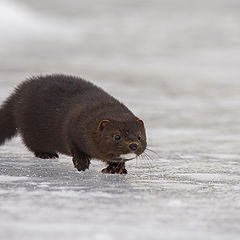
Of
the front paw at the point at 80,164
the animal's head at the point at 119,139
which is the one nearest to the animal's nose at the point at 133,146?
the animal's head at the point at 119,139

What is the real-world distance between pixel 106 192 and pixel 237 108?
21.0 ft

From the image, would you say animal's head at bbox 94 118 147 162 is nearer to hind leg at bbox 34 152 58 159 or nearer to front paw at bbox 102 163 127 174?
front paw at bbox 102 163 127 174

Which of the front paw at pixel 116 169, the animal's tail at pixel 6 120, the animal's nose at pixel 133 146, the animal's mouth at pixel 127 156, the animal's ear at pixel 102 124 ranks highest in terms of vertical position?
the animal's tail at pixel 6 120

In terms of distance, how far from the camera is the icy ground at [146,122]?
11.2 ft

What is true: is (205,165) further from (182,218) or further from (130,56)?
(130,56)

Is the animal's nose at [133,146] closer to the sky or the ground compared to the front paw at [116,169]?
closer to the sky

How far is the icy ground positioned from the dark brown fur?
0.18m

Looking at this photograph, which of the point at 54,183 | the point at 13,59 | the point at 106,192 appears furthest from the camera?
the point at 13,59

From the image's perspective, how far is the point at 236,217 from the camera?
3570mm

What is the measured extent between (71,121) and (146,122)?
3186mm

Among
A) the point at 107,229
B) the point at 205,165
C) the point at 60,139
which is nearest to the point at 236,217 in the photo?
the point at 107,229

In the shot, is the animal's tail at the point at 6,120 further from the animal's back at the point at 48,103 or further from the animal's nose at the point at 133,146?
the animal's nose at the point at 133,146

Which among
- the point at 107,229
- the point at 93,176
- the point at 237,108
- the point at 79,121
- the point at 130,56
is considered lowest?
the point at 107,229

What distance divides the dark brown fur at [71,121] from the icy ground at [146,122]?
0.18 meters
